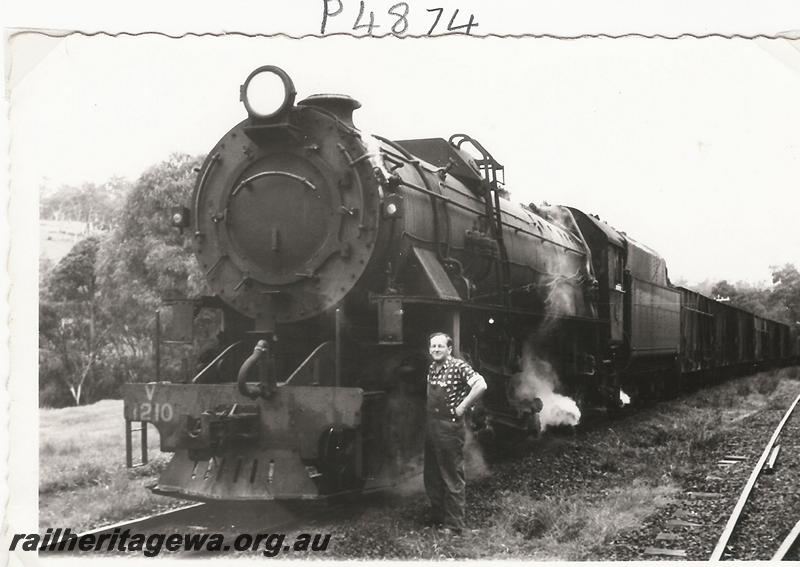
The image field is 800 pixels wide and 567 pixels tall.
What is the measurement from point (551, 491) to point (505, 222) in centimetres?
260

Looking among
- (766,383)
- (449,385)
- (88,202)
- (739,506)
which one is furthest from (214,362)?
(766,383)

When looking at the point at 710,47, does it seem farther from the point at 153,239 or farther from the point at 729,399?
the point at 729,399

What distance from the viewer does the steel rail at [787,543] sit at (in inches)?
209

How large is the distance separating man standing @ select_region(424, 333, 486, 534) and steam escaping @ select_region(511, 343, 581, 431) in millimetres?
2459

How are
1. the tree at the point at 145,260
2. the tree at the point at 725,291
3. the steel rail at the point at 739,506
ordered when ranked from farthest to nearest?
1. the tree at the point at 725,291
2. the tree at the point at 145,260
3. the steel rail at the point at 739,506

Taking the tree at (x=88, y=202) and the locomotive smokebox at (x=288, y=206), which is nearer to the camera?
the tree at (x=88, y=202)

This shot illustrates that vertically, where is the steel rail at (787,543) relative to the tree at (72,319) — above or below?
below

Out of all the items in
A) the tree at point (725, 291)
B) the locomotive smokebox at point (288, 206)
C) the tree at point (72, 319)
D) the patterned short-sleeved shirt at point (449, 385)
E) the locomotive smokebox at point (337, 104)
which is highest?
the locomotive smokebox at point (337, 104)

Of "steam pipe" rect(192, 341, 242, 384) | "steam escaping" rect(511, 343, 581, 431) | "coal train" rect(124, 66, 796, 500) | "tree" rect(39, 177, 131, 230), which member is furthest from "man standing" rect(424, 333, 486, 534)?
"tree" rect(39, 177, 131, 230)

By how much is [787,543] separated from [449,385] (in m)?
2.47

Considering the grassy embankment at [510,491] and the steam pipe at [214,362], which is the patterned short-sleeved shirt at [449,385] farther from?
the steam pipe at [214,362]

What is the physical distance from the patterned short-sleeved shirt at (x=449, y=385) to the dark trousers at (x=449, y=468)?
94 mm

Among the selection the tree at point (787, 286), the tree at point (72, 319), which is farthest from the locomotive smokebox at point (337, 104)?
the tree at point (787, 286)

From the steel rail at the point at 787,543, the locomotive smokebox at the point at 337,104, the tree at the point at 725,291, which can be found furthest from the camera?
the tree at the point at 725,291
